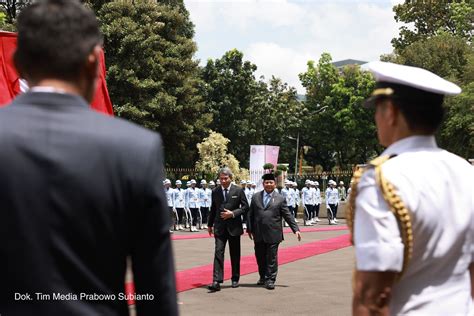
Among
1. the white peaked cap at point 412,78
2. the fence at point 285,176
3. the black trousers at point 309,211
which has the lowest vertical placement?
the black trousers at point 309,211

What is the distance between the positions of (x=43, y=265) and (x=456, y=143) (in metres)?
40.4

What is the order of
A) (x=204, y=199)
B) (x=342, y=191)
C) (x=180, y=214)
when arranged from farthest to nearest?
(x=342, y=191) < (x=204, y=199) < (x=180, y=214)

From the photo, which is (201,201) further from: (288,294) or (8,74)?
(8,74)

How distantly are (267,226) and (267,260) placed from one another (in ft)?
1.73

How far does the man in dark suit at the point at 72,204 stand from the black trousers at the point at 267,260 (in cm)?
903

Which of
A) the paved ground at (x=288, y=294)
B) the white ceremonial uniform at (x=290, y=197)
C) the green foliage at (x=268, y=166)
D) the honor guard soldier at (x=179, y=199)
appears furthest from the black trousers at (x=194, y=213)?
the paved ground at (x=288, y=294)

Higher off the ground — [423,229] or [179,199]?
[423,229]

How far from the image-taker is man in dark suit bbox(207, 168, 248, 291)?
36.2 feet

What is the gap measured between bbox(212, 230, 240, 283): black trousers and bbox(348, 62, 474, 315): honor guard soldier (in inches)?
315

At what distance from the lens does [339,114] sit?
53.1 m

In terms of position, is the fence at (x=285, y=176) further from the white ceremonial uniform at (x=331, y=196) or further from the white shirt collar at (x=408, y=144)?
the white shirt collar at (x=408, y=144)

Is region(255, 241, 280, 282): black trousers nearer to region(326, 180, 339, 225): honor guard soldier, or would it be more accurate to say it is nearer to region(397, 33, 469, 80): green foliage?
Result: region(326, 180, 339, 225): honor guard soldier

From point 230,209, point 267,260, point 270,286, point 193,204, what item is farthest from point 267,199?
point 193,204

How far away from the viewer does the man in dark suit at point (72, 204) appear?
1839mm
